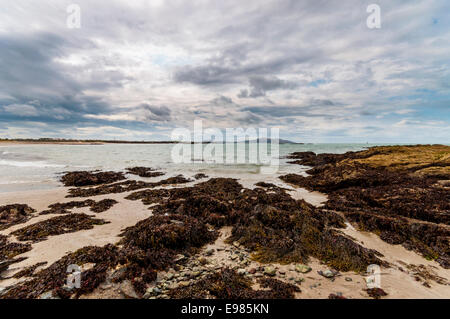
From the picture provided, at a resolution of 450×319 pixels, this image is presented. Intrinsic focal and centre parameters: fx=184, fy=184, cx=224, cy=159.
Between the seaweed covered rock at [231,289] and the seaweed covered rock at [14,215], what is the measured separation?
7.91 meters

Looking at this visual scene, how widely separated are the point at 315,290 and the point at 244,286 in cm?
138

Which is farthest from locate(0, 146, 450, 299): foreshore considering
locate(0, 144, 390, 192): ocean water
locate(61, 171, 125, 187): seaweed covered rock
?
locate(0, 144, 390, 192): ocean water

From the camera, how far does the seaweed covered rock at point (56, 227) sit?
6.05 meters

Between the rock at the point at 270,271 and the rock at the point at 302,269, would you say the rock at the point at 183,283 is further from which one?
the rock at the point at 302,269

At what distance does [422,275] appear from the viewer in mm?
4199

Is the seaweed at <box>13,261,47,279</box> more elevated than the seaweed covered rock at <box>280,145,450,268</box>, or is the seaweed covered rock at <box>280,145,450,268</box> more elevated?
the seaweed covered rock at <box>280,145,450,268</box>

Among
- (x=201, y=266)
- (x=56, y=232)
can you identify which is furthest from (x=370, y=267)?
(x=56, y=232)

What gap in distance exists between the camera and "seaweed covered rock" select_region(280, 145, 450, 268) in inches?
224

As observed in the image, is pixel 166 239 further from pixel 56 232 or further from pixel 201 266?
pixel 56 232

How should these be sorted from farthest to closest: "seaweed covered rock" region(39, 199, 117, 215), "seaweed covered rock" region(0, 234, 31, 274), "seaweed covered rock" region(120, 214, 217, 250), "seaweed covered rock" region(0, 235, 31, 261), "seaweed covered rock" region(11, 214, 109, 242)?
"seaweed covered rock" region(39, 199, 117, 215) → "seaweed covered rock" region(11, 214, 109, 242) → "seaweed covered rock" region(120, 214, 217, 250) → "seaweed covered rock" region(0, 235, 31, 261) → "seaweed covered rock" region(0, 234, 31, 274)

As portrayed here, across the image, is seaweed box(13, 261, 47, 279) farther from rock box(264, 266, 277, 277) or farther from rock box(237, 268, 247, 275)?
rock box(264, 266, 277, 277)

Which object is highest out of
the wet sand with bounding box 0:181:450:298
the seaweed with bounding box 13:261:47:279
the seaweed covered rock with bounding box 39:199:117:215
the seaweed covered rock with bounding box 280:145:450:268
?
the seaweed covered rock with bounding box 280:145:450:268

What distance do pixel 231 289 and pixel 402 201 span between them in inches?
350

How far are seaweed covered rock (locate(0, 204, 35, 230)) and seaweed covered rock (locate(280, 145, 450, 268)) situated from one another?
1313cm
